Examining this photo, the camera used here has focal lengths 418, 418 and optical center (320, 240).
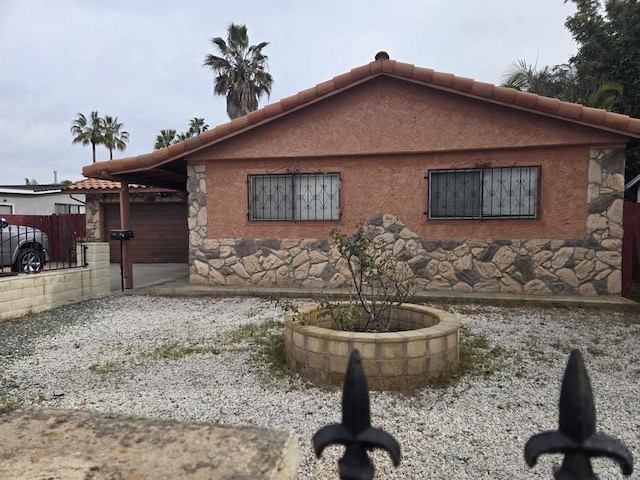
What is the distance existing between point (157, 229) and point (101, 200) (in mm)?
2239

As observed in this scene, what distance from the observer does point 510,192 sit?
323 inches

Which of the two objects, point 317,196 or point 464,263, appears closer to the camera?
point 464,263

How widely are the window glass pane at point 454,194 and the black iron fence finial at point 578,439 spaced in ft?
25.4

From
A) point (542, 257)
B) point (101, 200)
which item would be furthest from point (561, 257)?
point (101, 200)

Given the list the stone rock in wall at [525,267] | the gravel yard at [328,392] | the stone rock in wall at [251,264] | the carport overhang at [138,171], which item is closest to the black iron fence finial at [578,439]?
the gravel yard at [328,392]

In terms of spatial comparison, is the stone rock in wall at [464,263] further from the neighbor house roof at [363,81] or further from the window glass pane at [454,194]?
the neighbor house roof at [363,81]

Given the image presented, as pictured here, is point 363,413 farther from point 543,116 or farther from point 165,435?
point 543,116

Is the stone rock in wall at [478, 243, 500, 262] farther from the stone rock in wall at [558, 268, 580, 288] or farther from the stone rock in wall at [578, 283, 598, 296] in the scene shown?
the stone rock in wall at [578, 283, 598, 296]

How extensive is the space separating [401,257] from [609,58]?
11.9m

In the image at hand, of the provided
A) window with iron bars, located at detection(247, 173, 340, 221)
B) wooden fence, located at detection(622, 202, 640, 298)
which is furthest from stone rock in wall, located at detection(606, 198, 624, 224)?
window with iron bars, located at detection(247, 173, 340, 221)

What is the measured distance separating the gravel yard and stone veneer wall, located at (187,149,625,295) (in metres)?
1.38

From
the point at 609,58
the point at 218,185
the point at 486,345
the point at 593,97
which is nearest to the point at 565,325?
the point at 486,345

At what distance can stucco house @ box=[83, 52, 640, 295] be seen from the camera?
25.6 ft

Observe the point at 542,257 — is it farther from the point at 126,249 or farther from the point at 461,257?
the point at 126,249
